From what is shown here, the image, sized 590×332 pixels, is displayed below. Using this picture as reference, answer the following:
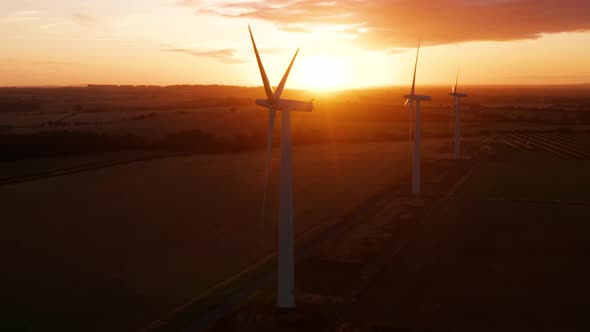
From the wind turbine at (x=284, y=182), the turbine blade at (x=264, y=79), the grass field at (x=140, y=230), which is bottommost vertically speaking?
the grass field at (x=140, y=230)

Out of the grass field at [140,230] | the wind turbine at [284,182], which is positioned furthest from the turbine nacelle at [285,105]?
the grass field at [140,230]

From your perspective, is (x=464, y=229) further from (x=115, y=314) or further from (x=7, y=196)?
(x=7, y=196)

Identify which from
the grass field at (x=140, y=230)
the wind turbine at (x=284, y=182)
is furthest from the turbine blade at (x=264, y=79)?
the grass field at (x=140, y=230)

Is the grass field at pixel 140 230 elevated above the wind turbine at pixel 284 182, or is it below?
below

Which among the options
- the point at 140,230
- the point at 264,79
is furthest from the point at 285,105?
the point at 140,230

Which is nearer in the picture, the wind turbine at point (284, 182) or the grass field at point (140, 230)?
the wind turbine at point (284, 182)

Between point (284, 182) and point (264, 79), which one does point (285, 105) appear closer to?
point (264, 79)

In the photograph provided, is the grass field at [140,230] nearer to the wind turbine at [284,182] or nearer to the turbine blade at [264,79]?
the wind turbine at [284,182]

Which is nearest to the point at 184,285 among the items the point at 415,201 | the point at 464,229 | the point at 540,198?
the point at 464,229

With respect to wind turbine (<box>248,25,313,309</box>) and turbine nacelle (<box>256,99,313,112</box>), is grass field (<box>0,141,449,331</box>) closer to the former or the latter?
wind turbine (<box>248,25,313,309</box>)
